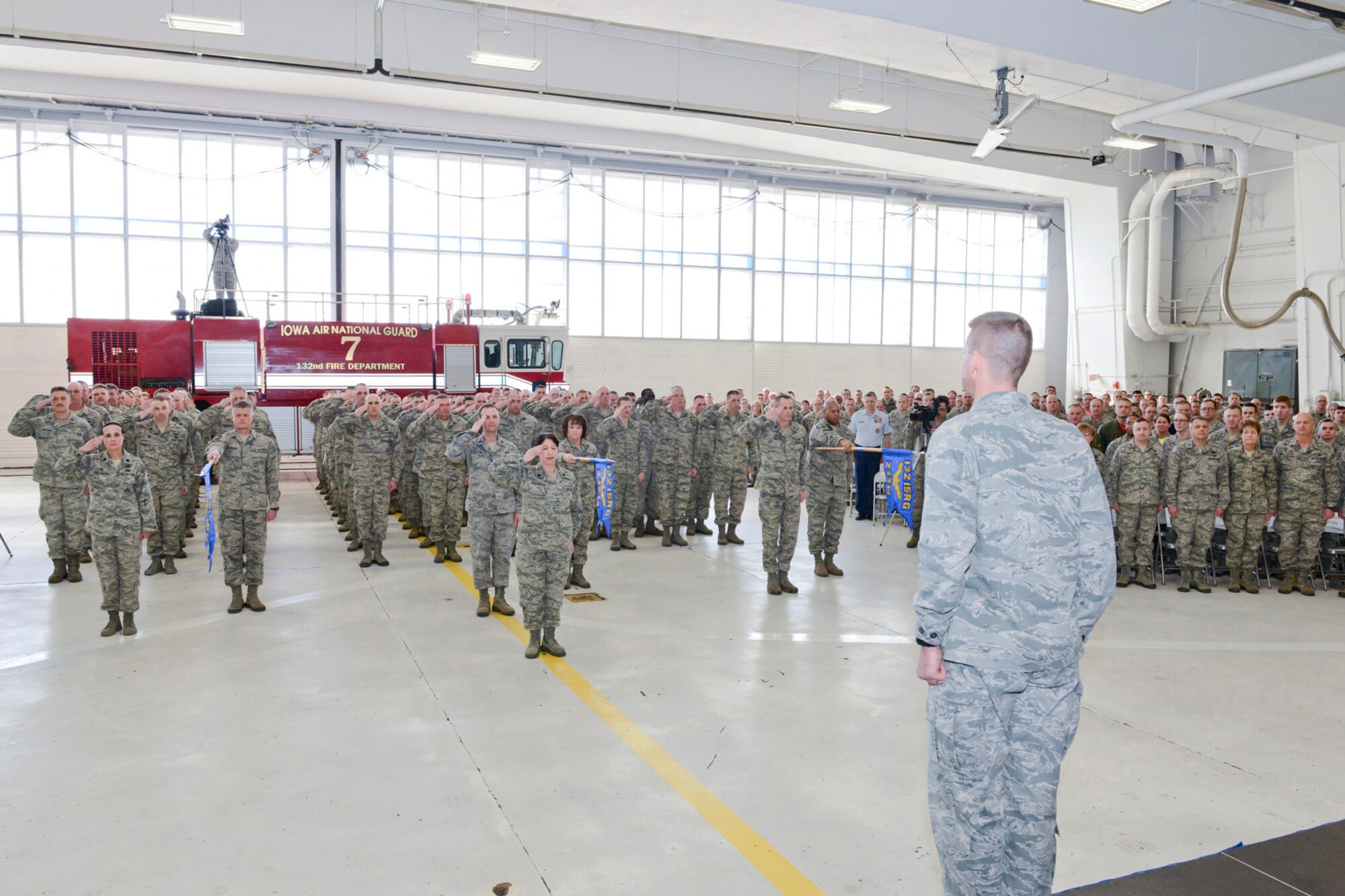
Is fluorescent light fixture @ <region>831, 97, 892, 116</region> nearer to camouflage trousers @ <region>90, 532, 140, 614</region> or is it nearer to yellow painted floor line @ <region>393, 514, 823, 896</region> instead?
yellow painted floor line @ <region>393, 514, 823, 896</region>

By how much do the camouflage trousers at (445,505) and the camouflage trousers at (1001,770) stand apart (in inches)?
343

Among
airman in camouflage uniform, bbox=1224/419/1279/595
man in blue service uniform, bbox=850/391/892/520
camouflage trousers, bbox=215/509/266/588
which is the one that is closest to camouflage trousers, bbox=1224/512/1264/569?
airman in camouflage uniform, bbox=1224/419/1279/595

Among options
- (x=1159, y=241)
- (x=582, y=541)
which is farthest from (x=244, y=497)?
(x=1159, y=241)

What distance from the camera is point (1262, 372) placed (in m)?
23.1

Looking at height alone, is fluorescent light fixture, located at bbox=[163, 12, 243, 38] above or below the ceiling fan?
above

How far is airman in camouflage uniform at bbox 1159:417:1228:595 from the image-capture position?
962 centimetres

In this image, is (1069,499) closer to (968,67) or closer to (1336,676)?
(1336,676)

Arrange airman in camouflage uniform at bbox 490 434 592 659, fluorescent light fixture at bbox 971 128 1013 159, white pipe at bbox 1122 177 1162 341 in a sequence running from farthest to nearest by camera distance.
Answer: white pipe at bbox 1122 177 1162 341
fluorescent light fixture at bbox 971 128 1013 159
airman in camouflage uniform at bbox 490 434 592 659

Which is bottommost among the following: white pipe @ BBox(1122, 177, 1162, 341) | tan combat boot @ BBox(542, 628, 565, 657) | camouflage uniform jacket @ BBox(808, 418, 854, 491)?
tan combat boot @ BBox(542, 628, 565, 657)

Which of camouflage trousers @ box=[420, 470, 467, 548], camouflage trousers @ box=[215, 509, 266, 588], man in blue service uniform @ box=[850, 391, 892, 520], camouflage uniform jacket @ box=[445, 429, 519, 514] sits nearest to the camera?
camouflage uniform jacket @ box=[445, 429, 519, 514]

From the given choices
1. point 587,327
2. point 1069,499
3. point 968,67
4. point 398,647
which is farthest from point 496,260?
point 1069,499

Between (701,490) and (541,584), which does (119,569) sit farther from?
(701,490)

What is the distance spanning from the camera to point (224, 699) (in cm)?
593

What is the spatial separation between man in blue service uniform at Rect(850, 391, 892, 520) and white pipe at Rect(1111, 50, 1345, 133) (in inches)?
239
